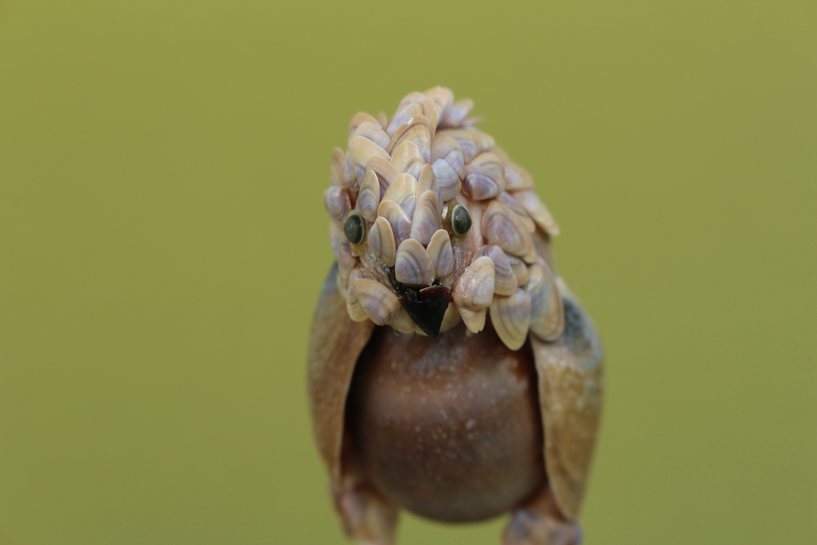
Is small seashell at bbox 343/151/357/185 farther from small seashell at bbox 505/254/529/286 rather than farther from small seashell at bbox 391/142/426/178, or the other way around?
small seashell at bbox 505/254/529/286

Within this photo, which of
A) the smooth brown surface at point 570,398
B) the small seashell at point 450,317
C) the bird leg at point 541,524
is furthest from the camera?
the bird leg at point 541,524

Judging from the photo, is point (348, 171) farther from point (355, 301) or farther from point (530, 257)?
point (530, 257)

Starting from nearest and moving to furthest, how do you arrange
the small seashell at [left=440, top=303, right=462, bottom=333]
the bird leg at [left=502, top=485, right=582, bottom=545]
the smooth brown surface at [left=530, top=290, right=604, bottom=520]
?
1. the small seashell at [left=440, top=303, right=462, bottom=333]
2. the smooth brown surface at [left=530, top=290, right=604, bottom=520]
3. the bird leg at [left=502, top=485, right=582, bottom=545]

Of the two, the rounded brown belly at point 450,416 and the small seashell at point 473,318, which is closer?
the small seashell at point 473,318

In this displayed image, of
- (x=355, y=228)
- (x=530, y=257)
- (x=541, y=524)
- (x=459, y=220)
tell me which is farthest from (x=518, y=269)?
(x=541, y=524)

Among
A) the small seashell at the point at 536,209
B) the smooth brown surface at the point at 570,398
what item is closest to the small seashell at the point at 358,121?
the small seashell at the point at 536,209

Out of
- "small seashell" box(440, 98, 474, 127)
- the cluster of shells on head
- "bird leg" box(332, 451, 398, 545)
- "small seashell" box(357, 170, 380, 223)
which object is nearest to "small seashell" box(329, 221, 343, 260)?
the cluster of shells on head

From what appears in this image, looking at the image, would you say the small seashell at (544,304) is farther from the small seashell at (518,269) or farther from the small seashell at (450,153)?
the small seashell at (450,153)

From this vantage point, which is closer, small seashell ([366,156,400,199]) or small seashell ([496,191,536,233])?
small seashell ([366,156,400,199])
